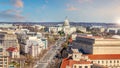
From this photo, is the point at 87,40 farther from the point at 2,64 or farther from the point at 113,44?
the point at 2,64

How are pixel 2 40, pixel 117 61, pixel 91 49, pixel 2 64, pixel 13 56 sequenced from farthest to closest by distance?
pixel 2 40, pixel 13 56, pixel 91 49, pixel 117 61, pixel 2 64

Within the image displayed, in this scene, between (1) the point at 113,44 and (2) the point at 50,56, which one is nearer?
(1) the point at 113,44

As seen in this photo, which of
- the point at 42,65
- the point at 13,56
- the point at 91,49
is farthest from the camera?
the point at 13,56

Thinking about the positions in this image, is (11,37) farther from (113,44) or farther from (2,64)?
(2,64)

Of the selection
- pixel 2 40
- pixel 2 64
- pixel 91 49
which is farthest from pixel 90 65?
pixel 2 40

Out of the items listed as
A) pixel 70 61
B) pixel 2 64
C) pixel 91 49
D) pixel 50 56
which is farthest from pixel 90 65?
pixel 50 56

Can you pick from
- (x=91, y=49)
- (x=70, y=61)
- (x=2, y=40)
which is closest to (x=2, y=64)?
(x=70, y=61)

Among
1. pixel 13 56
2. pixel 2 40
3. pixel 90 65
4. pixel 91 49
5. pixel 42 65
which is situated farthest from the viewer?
pixel 2 40

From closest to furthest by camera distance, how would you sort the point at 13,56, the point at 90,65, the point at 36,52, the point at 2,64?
the point at 2,64 → the point at 90,65 → the point at 13,56 → the point at 36,52
